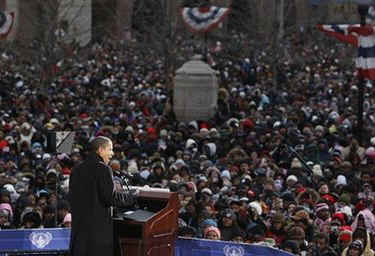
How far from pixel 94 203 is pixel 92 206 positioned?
1.2 inches

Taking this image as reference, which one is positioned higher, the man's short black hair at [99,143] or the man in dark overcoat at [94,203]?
the man's short black hair at [99,143]

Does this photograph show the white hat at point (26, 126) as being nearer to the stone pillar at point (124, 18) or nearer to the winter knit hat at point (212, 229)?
the winter knit hat at point (212, 229)

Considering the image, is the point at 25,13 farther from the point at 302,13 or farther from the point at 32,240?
the point at 32,240

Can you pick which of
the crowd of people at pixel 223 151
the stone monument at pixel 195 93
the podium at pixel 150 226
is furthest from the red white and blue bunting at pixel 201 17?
the podium at pixel 150 226

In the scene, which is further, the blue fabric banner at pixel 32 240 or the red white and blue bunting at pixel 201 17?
the red white and blue bunting at pixel 201 17

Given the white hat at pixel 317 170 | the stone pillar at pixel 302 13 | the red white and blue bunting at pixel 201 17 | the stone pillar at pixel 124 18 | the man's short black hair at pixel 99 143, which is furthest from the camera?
the stone pillar at pixel 302 13

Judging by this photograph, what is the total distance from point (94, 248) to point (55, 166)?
9172 millimetres

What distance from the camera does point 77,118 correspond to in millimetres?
26531

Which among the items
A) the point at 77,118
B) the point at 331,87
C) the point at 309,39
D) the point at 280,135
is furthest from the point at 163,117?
the point at 309,39

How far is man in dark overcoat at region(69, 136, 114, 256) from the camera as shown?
8695 mm

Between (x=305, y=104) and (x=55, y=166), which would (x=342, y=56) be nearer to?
(x=305, y=104)

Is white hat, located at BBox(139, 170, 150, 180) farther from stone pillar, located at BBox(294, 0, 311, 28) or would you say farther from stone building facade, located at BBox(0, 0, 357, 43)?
stone pillar, located at BBox(294, 0, 311, 28)

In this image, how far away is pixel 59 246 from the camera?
432 inches

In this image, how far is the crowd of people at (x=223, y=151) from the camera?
45.0 feet
